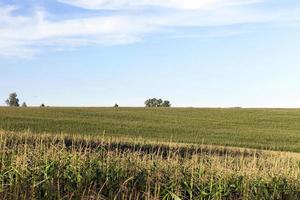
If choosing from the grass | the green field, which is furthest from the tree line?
the grass

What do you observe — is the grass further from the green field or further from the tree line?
the tree line

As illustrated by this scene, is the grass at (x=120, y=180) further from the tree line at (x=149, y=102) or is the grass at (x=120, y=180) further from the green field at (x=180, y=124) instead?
the tree line at (x=149, y=102)

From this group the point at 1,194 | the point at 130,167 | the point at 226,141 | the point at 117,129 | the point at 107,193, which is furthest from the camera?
the point at 117,129

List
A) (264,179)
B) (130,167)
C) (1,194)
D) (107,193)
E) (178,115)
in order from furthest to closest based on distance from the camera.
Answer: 1. (178,115)
2. (264,179)
3. (130,167)
4. (107,193)
5. (1,194)

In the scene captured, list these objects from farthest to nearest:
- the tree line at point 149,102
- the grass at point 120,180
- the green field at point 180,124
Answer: the tree line at point 149,102, the green field at point 180,124, the grass at point 120,180

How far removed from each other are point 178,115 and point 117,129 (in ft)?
83.1

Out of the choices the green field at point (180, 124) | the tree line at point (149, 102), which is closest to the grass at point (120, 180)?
the green field at point (180, 124)

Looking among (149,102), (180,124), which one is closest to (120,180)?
(180,124)

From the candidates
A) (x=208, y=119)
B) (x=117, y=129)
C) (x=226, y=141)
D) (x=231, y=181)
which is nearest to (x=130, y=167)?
(x=231, y=181)

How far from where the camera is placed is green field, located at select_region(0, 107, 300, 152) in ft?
150

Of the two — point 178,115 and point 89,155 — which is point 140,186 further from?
point 178,115

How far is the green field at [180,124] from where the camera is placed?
4559 cm

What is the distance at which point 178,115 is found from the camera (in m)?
74.5

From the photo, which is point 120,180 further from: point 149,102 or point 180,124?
point 149,102
